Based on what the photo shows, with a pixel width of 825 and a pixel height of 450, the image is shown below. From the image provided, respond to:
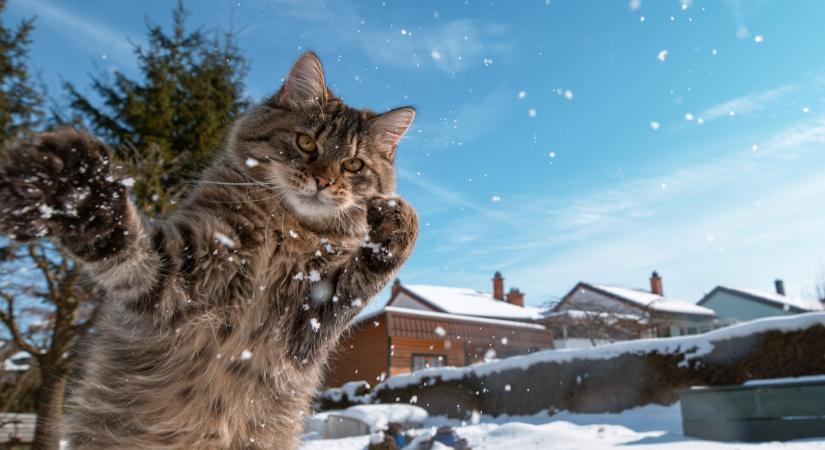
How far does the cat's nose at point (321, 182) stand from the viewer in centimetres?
239

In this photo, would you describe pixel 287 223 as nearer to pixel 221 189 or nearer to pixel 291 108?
pixel 221 189

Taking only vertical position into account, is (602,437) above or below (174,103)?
below

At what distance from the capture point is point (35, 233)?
1.47m

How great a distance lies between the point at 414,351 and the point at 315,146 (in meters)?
18.3

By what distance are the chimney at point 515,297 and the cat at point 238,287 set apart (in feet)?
84.8

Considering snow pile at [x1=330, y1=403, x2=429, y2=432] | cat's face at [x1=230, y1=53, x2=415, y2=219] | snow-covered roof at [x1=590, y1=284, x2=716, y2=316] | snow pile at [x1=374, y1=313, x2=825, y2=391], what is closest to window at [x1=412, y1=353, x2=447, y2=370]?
snow pile at [x1=374, y1=313, x2=825, y2=391]

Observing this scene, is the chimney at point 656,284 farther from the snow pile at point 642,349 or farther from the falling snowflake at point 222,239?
the falling snowflake at point 222,239

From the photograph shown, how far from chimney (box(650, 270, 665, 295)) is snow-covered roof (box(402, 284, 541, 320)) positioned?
819 centimetres

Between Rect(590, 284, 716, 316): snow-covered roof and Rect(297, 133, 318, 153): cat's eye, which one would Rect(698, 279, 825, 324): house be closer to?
Rect(590, 284, 716, 316): snow-covered roof

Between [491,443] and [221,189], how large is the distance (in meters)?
7.56

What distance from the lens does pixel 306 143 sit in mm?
2557

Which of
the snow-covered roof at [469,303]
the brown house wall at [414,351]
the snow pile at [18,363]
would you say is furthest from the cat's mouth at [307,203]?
the snow-covered roof at [469,303]

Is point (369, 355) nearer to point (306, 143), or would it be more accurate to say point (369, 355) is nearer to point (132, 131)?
point (132, 131)

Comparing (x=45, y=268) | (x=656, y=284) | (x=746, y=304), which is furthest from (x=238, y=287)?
(x=746, y=304)
